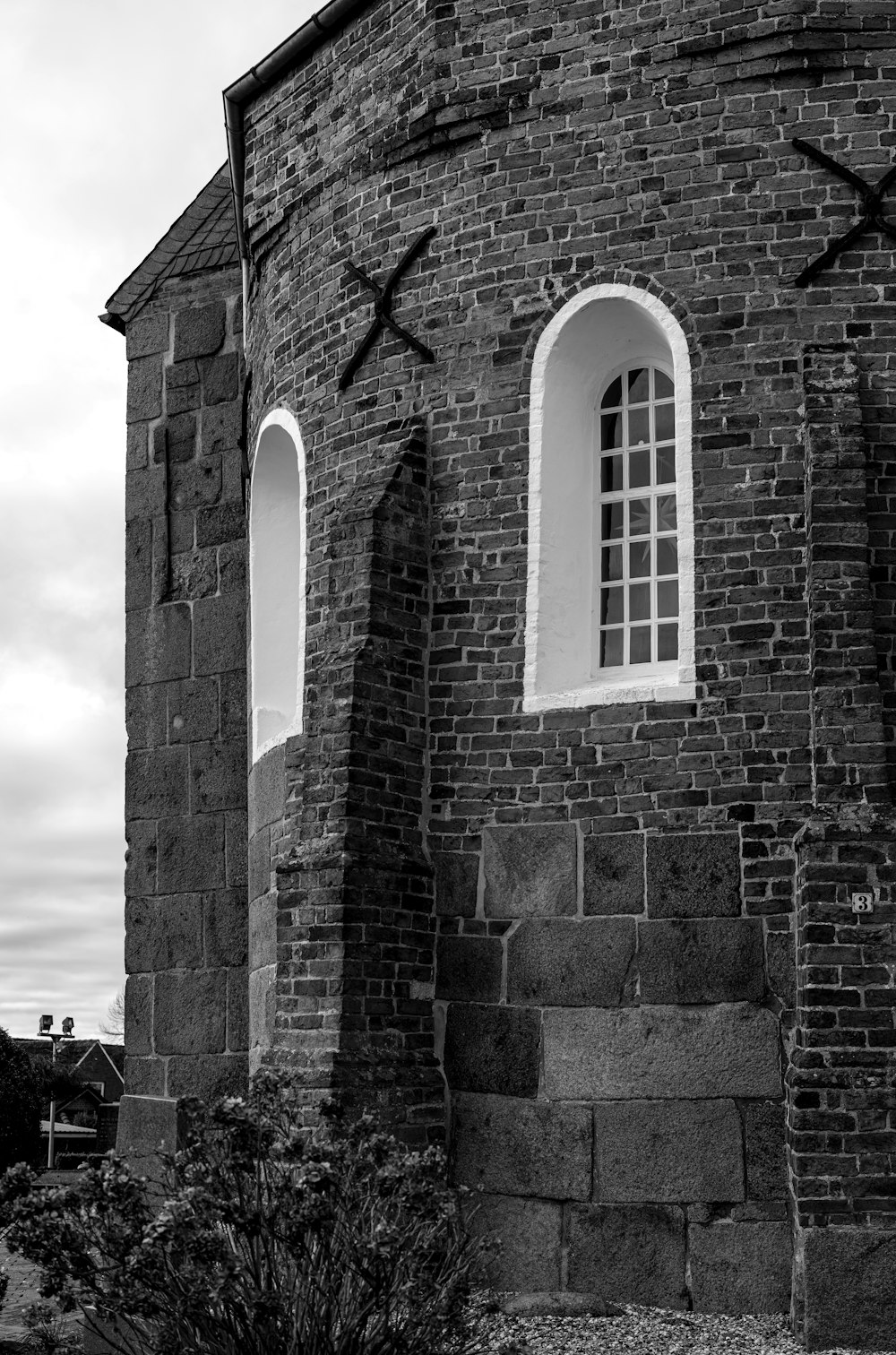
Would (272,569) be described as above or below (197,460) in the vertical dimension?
below

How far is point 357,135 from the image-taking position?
10500 mm

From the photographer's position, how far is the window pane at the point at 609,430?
373 inches

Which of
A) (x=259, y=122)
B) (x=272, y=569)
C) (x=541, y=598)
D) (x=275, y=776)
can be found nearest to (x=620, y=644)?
(x=541, y=598)

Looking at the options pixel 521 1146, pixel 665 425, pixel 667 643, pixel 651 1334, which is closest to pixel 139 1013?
pixel 521 1146

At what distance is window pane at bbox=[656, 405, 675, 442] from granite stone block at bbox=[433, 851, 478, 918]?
261 centimetres

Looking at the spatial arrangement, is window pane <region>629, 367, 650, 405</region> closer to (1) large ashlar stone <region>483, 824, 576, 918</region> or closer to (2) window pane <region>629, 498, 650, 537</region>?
(2) window pane <region>629, 498, 650, 537</region>

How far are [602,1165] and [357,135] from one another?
255 inches

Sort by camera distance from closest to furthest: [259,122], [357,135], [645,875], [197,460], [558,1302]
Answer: [558,1302] < [645,875] < [357,135] < [259,122] < [197,460]

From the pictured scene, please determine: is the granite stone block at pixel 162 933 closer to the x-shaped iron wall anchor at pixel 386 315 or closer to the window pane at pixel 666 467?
the x-shaped iron wall anchor at pixel 386 315

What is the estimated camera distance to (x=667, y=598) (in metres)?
9.23

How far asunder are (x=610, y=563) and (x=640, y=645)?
0.53 meters

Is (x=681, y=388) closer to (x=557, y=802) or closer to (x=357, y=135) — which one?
(x=557, y=802)

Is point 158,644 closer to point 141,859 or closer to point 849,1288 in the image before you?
point 141,859

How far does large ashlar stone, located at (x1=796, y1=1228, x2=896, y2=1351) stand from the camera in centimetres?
720
